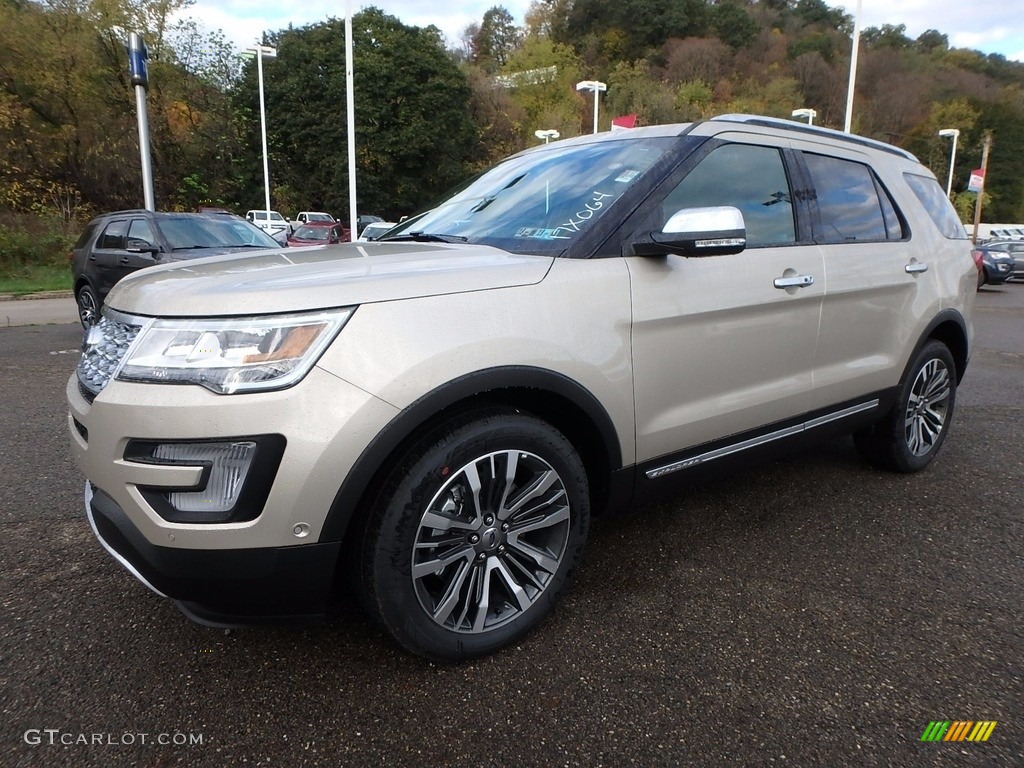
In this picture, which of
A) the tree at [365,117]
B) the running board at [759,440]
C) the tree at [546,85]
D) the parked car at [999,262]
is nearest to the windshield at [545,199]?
the running board at [759,440]

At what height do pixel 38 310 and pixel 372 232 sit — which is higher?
Answer: pixel 372 232

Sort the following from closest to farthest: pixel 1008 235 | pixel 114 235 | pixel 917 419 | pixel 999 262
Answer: pixel 917 419
pixel 114 235
pixel 999 262
pixel 1008 235

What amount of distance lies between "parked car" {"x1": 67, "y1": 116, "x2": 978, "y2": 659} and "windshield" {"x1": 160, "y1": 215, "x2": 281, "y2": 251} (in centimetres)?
638

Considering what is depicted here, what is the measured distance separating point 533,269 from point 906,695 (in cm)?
171

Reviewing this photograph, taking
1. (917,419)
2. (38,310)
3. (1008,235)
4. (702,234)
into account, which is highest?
(702,234)

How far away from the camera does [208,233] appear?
8.91 metres

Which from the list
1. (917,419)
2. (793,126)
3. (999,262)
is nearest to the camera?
(793,126)

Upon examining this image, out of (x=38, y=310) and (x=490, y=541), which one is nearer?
(x=490, y=541)

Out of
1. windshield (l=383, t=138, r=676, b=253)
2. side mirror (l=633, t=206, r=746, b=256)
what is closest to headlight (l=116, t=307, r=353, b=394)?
windshield (l=383, t=138, r=676, b=253)

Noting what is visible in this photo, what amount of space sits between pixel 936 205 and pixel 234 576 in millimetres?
4105

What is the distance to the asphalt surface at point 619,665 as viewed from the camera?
1891mm

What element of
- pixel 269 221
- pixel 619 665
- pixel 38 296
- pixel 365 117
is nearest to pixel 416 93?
pixel 365 117

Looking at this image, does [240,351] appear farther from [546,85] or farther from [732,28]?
[732,28]

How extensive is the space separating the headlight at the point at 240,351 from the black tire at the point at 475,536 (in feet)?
1.37
